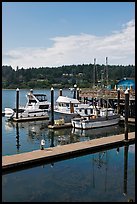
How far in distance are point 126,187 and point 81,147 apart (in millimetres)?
5244

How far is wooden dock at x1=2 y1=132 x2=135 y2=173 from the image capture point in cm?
1367

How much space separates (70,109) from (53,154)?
24005mm

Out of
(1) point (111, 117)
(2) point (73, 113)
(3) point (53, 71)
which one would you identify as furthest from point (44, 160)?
(3) point (53, 71)

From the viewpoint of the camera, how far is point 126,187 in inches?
495

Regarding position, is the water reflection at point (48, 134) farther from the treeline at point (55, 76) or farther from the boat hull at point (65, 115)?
the treeline at point (55, 76)

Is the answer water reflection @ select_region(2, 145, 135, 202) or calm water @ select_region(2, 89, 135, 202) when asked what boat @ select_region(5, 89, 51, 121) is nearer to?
calm water @ select_region(2, 89, 135, 202)

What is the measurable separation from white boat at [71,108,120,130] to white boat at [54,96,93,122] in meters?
1.85

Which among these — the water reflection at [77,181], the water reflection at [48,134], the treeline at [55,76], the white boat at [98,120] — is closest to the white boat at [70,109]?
the white boat at [98,120]

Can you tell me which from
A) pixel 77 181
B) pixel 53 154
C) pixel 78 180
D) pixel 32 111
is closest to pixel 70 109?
pixel 32 111

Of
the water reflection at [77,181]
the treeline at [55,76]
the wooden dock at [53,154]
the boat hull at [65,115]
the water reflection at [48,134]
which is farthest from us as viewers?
the treeline at [55,76]

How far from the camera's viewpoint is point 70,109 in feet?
129

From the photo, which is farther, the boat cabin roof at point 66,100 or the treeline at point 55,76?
the treeline at point 55,76

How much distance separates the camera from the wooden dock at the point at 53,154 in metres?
13.7

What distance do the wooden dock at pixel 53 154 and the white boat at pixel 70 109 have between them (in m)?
14.8
